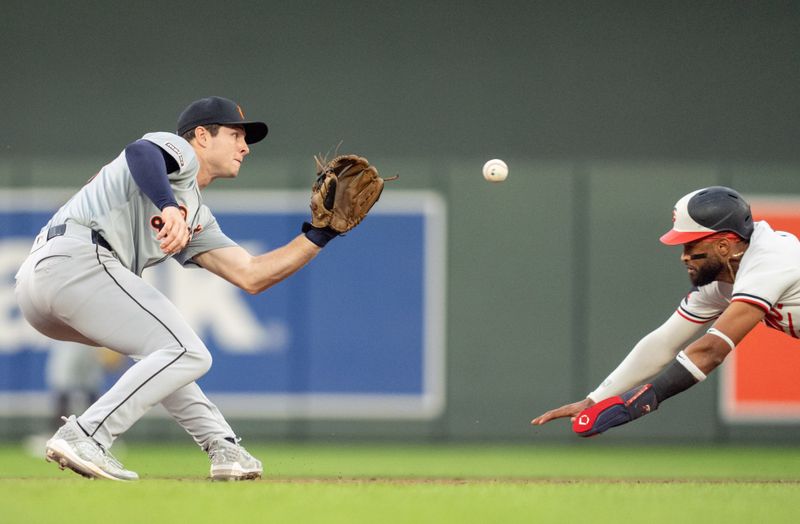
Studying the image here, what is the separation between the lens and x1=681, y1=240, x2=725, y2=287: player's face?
515 centimetres

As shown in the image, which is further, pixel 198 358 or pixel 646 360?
pixel 646 360

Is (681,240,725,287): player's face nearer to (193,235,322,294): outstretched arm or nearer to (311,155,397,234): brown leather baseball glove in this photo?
(311,155,397,234): brown leather baseball glove

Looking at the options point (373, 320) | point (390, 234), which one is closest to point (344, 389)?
point (373, 320)

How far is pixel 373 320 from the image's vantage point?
10.4 m

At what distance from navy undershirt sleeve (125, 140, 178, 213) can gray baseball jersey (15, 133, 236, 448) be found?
0.13 meters

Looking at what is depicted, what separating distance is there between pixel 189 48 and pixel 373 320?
306 centimetres

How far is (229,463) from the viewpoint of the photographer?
206 inches

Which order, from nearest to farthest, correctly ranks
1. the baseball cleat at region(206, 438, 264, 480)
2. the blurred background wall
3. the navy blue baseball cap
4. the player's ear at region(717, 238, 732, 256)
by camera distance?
1. the player's ear at region(717, 238, 732, 256)
2. the baseball cleat at region(206, 438, 264, 480)
3. the navy blue baseball cap
4. the blurred background wall

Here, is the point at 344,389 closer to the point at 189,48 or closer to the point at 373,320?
the point at 373,320

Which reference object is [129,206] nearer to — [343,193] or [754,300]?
[343,193]

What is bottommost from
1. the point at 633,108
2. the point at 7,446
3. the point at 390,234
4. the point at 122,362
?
the point at 7,446

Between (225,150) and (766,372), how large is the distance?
5.95m

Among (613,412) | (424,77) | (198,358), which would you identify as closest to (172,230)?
(198,358)

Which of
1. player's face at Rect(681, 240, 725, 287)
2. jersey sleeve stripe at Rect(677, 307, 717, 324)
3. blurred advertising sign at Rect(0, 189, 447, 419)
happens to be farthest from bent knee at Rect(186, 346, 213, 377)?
blurred advertising sign at Rect(0, 189, 447, 419)
